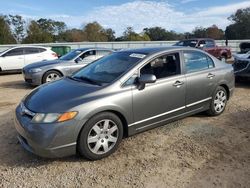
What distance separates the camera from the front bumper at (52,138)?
12.6 feet

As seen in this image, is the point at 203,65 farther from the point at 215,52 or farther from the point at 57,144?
the point at 215,52

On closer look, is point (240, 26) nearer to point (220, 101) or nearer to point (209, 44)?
point (209, 44)

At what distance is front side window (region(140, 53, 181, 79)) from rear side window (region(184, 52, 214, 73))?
24cm

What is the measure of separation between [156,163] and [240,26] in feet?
231

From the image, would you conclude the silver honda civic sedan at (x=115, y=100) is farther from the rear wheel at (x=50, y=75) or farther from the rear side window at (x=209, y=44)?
the rear side window at (x=209, y=44)

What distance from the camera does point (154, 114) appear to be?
190 inches

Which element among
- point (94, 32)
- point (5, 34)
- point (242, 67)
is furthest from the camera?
point (94, 32)

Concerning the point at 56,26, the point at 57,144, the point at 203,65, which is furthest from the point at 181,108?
the point at 56,26


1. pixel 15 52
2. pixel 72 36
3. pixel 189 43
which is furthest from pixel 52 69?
pixel 72 36

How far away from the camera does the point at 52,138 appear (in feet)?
12.6

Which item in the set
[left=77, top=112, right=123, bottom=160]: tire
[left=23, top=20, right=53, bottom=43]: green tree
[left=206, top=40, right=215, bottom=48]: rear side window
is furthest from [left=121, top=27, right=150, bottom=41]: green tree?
[left=77, top=112, right=123, bottom=160]: tire

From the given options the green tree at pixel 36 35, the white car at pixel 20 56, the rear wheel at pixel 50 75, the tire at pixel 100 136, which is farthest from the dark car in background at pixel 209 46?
the green tree at pixel 36 35

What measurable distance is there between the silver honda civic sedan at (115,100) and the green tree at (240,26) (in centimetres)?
6177

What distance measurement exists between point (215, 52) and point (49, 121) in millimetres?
16105
